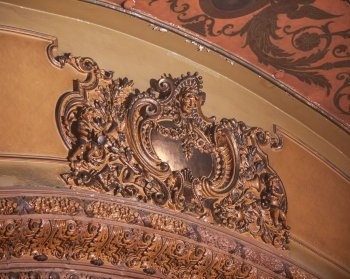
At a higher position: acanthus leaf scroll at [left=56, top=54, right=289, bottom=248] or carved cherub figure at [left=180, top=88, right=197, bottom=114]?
carved cherub figure at [left=180, top=88, right=197, bottom=114]

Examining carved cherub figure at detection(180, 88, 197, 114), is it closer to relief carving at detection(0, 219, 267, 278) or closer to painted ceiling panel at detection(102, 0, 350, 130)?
painted ceiling panel at detection(102, 0, 350, 130)

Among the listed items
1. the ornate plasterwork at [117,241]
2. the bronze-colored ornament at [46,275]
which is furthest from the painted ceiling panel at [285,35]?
the bronze-colored ornament at [46,275]

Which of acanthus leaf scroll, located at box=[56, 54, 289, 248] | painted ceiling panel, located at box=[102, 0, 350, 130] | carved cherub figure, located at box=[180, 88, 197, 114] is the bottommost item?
acanthus leaf scroll, located at box=[56, 54, 289, 248]

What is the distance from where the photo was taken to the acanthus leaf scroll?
2.90 meters

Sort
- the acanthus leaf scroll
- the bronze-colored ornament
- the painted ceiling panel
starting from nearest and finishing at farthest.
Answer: the bronze-colored ornament < the acanthus leaf scroll < the painted ceiling panel

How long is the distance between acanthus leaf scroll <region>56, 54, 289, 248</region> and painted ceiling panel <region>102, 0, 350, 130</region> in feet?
0.93

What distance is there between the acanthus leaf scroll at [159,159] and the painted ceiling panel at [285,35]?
284 millimetres

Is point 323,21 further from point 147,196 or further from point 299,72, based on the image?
point 147,196

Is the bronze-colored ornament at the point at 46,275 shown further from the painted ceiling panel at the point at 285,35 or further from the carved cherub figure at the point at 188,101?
the painted ceiling panel at the point at 285,35

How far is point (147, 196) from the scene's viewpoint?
9.69 ft

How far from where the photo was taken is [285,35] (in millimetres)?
3441

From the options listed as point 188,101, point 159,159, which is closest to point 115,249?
point 159,159

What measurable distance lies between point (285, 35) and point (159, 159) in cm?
91

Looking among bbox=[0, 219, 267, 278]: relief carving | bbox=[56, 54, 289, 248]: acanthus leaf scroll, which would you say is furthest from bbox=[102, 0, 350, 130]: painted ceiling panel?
bbox=[0, 219, 267, 278]: relief carving
